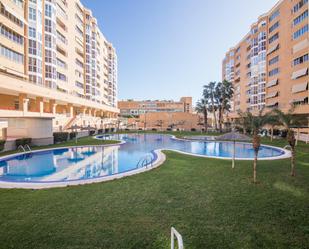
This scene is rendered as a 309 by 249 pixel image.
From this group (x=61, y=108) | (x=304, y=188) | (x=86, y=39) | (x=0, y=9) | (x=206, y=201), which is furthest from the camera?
(x=86, y=39)

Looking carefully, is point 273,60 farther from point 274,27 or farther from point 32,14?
point 32,14

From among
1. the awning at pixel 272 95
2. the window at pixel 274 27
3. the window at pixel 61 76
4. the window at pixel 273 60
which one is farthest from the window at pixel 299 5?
the window at pixel 61 76

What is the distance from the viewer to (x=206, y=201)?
6242 millimetres

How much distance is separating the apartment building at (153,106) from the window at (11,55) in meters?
75.1

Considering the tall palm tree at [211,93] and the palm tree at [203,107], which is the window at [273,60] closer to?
the tall palm tree at [211,93]

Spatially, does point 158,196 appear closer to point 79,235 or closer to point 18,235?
point 79,235

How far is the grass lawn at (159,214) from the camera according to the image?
163 inches

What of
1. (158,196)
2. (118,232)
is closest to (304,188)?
(158,196)

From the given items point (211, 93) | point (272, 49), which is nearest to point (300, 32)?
point (272, 49)

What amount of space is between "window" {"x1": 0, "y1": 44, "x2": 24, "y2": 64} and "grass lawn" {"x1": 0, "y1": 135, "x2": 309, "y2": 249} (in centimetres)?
2332

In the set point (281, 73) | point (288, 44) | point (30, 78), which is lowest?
point (30, 78)

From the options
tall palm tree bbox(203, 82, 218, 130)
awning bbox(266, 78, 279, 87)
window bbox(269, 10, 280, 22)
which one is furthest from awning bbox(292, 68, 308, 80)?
tall palm tree bbox(203, 82, 218, 130)

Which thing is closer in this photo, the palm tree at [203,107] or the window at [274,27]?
the window at [274,27]

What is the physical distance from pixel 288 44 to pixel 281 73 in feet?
16.3
